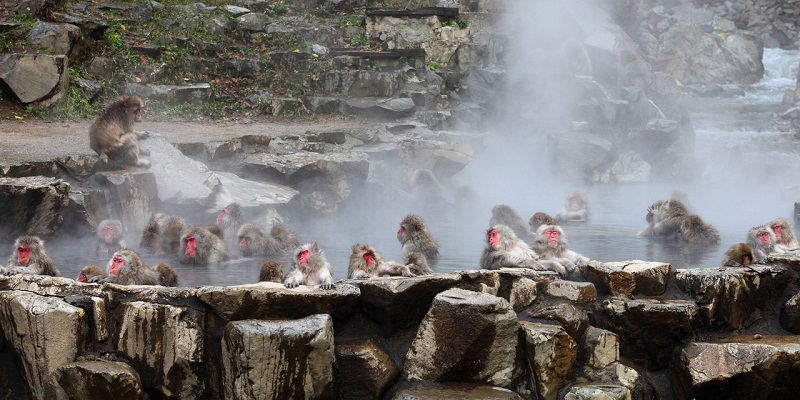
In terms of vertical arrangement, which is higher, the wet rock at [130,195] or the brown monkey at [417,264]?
the wet rock at [130,195]

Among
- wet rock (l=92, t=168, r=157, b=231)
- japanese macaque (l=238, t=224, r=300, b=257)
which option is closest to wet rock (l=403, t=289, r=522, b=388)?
japanese macaque (l=238, t=224, r=300, b=257)

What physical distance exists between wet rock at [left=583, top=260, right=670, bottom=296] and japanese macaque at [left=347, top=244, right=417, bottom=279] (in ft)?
3.70

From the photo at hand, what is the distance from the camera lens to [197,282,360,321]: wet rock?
14.8 ft

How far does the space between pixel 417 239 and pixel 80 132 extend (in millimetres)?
6154

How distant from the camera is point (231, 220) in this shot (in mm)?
7719

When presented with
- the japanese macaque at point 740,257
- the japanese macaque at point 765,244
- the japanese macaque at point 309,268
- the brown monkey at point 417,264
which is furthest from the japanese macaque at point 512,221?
the japanese macaque at point 309,268

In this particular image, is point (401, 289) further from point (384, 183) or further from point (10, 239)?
point (384, 183)

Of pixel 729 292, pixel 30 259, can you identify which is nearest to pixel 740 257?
pixel 729 292

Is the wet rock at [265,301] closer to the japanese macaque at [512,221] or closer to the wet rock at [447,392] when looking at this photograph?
the wet rock at [447,392]

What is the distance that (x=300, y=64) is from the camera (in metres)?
14.4

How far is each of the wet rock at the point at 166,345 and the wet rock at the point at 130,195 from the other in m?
3.63

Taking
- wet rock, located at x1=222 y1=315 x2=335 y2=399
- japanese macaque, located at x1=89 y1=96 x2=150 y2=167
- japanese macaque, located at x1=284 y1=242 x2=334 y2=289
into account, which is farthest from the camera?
japanese macaque, located at x1=89 y1=96 x2=150 y2=167

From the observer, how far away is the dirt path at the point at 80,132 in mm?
8820

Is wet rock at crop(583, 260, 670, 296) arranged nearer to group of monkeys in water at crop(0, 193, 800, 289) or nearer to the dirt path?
group of monkeys in water at crop(0, 193, 800, 289)
